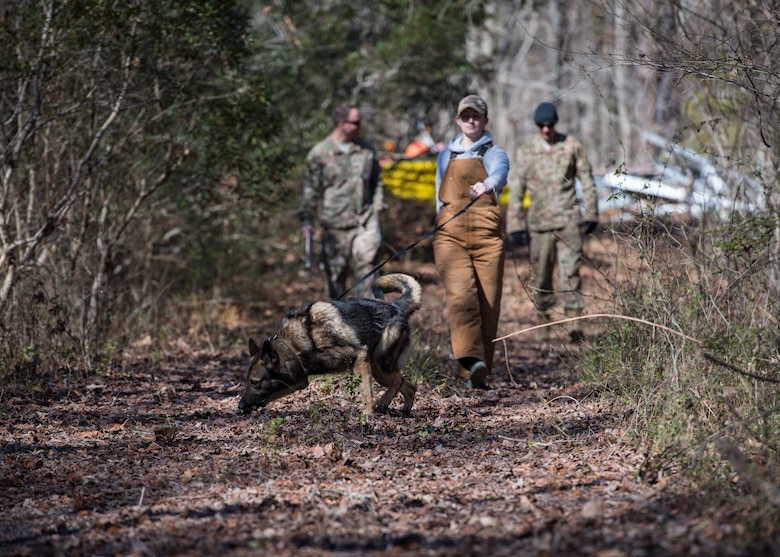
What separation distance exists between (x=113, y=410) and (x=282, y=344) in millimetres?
1718

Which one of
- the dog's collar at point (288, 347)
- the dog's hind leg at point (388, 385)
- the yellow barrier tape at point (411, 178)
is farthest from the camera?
the yellow barrier tape at point (411, 178)

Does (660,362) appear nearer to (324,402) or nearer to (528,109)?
(324,402)

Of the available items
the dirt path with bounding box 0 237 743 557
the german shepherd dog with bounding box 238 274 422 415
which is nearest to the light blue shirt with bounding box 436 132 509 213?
the german shepherd dog with bounding box 238 274 422 415

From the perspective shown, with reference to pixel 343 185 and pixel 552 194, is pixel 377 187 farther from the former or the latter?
pixel 552 194

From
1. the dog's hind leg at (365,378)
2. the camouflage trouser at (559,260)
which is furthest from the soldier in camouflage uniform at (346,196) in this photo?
the dog's hind leg at (365,378)

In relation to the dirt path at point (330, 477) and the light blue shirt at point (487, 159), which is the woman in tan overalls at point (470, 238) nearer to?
the light blue shirt at point (487, 159)

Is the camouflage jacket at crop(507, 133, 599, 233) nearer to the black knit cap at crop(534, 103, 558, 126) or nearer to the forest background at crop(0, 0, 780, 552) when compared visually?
the black knit cap at crop(534, 103, 558, 126)

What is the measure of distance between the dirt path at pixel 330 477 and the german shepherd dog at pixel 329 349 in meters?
0.26

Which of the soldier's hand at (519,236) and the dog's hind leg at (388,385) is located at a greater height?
the soldier's hand at (519,236)

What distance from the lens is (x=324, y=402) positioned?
23.6ft

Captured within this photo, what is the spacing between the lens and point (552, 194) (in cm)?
975

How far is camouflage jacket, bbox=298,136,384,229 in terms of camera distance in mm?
9555

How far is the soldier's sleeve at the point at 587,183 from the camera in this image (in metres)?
9.41

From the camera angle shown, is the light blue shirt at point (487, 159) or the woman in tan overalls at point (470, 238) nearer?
the light blue shirt at point (487, 159)
